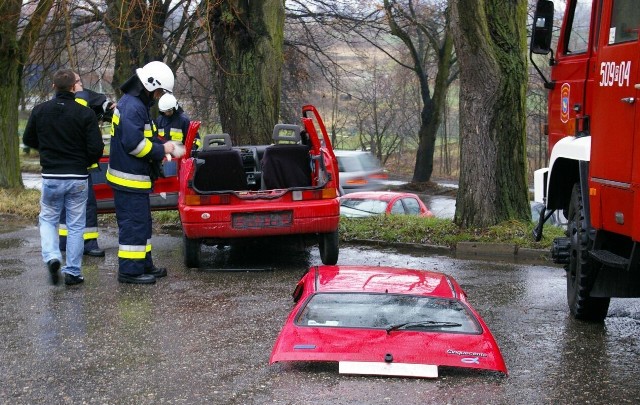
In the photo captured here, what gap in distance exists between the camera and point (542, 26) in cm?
766

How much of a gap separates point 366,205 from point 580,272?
10.7 metres

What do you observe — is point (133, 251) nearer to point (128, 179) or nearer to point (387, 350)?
point (128, 179)

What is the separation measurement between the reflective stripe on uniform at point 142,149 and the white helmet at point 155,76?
20.8 inches

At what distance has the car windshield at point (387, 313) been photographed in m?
5.56

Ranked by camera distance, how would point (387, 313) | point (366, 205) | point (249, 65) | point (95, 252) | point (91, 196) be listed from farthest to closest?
point (366, 205) < point (249, 65) < point (95, 252) < point (91, 196) < point (387, 313)

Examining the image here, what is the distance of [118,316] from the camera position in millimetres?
7605

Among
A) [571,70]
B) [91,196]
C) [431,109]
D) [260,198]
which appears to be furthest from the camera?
[431,109]

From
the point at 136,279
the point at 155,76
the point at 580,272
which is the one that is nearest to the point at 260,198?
the point at 136,279

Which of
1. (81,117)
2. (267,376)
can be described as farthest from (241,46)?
(267,376)

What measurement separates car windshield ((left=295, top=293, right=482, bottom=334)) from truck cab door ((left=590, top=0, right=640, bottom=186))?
1.29 metres

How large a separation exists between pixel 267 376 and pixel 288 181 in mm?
4714

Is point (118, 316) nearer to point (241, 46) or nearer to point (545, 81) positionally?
point (545, 81)

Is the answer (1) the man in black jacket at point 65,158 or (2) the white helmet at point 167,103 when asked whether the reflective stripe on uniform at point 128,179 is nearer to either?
(1) the man in black jacket at point 65,158

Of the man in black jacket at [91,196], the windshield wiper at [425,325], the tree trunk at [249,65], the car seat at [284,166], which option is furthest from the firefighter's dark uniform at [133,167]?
the tree trunk at [249,65]
